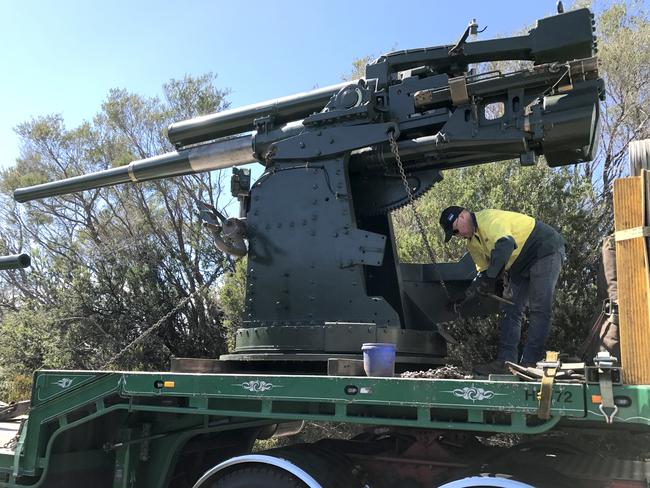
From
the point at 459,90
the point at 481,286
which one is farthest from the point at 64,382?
the point at 459,90

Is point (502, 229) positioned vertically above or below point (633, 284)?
above

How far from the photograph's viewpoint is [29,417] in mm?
4410

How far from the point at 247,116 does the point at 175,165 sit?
99 cm

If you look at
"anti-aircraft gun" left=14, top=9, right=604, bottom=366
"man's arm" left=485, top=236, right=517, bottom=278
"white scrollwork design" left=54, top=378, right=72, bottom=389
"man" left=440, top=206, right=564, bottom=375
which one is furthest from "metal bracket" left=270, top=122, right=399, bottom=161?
"white scrollwork design" left=54, top=378, right=72, bottom=389

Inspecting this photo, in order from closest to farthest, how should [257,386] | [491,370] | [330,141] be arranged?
[257,386], [491,370], [330,141]

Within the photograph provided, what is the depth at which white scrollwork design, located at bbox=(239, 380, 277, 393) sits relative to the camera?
3543mm

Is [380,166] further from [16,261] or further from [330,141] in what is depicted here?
[16,261]

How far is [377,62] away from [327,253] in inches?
68.2

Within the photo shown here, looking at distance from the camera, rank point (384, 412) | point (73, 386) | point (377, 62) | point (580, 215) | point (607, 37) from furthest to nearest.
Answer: point (607, 37) → point (580, 215) → point (377, 62) → point (73, 386) → point (384, 412)

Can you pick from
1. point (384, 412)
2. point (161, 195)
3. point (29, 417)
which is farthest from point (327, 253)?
point (161, 195)

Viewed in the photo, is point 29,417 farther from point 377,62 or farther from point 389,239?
point 377,62

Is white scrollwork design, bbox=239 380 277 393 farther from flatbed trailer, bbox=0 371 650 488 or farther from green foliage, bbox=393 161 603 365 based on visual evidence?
green foliage, bbox=393 161 603 365

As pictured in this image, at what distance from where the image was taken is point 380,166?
484 cm

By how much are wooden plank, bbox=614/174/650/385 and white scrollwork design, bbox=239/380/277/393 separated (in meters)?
1.93
